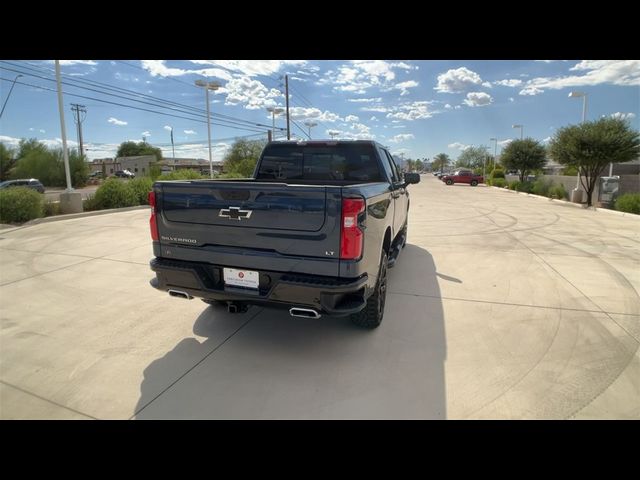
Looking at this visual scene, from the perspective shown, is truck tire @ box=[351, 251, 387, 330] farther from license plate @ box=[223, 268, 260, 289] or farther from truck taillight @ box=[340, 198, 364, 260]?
license plate @ box=[223, 268, 260, 289]

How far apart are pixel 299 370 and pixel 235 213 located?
147 cm

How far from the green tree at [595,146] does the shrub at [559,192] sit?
3.16 metres

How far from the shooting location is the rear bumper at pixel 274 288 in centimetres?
275

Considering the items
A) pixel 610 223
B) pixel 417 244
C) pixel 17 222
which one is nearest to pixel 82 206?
pixel 17 222

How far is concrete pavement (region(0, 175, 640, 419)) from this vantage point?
2.63m

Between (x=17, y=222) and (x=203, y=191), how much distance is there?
34.9ft

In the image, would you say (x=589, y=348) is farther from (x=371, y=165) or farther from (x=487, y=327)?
(x=371, y=165)

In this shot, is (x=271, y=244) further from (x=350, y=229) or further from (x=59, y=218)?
(x=59, y=218)

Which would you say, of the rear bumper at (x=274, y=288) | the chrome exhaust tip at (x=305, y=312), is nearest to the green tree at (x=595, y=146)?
the rear bumper at (x=274, y=288)

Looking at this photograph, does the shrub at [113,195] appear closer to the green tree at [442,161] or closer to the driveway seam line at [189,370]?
the driveway seam line at [189,370]

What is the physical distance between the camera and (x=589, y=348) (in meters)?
3.48

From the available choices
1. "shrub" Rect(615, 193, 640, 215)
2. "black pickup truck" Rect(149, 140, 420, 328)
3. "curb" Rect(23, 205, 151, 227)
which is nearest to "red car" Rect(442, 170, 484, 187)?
"shrub" Rect(615, 193, 640, 215)

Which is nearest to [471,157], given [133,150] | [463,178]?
[463,178]

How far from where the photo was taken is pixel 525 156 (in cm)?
3083
